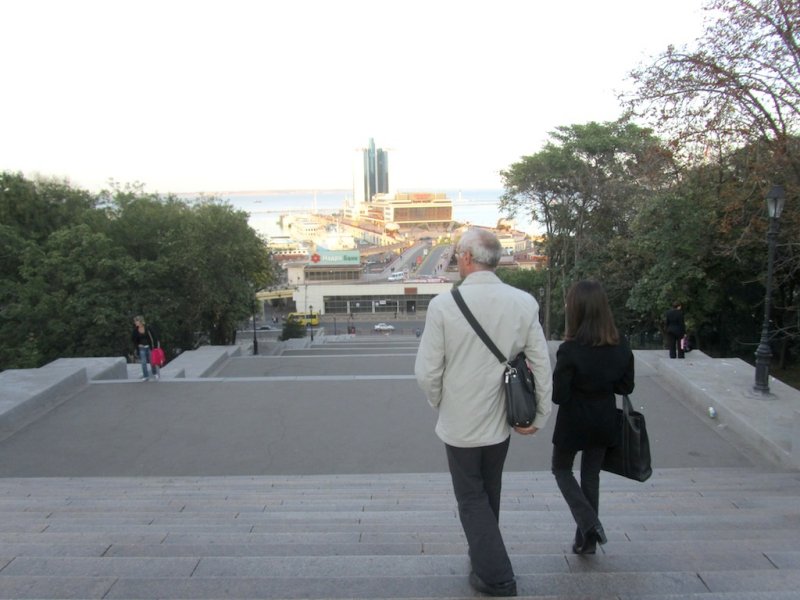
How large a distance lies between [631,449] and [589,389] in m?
0.40

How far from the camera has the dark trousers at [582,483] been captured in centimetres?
286

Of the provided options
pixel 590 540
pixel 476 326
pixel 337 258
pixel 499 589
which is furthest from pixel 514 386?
pixel 337 258

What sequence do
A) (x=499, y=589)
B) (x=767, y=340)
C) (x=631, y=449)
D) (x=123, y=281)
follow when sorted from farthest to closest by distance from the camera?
1. (x=123, y=281)
2. (x=767, y=340)
3. (x=631, y=449)
4. (x=499, y=589)

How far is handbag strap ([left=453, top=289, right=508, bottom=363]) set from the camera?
252cm

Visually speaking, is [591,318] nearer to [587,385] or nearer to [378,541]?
[587,385]

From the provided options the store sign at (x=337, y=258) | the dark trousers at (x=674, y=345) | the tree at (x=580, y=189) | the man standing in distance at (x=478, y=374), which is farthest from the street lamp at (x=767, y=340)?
the store sign at (x=337, y=258)

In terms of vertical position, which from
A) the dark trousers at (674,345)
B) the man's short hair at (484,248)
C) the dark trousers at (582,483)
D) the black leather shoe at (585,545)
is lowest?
the dark trousers at (674,345)

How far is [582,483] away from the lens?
10.1ft

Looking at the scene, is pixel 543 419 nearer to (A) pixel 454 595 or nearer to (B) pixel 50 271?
(A) pixel 454 595

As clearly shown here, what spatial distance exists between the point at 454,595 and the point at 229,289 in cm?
1920

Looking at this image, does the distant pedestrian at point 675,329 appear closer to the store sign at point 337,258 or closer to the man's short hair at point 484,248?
the man's short hair at point 484,248

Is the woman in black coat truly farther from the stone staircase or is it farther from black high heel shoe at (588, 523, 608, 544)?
the stone staircase

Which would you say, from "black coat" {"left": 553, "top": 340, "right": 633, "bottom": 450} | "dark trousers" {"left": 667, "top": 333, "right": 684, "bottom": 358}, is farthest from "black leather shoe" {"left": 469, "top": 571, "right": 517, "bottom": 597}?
"dark trousers" {"left": 667, "top": 333, "right": 684, "bottom": 358}

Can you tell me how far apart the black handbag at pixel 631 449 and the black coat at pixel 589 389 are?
0.28 feet
